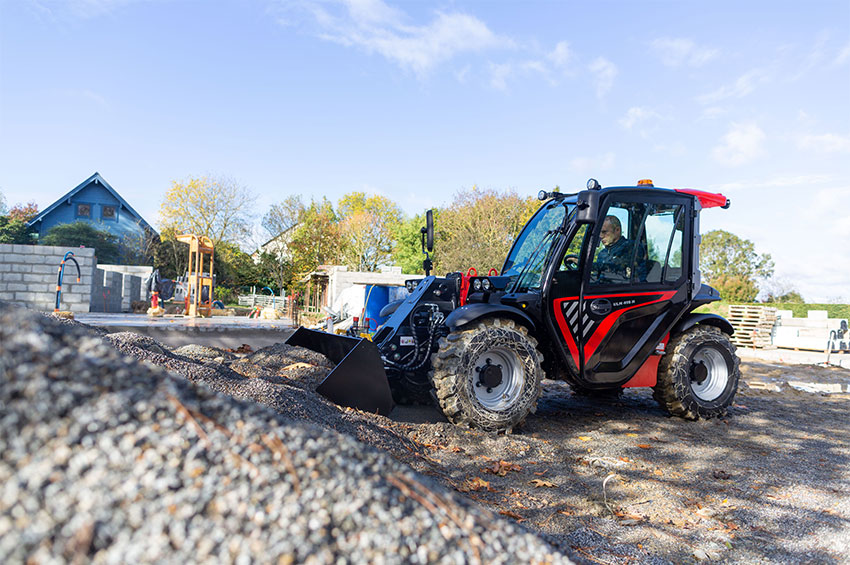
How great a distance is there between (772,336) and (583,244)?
56.4ft

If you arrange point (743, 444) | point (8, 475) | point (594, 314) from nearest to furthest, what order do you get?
1. point (8, 475)
2. point (743, 444)
3. point (594, 314)

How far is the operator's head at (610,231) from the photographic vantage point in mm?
5745

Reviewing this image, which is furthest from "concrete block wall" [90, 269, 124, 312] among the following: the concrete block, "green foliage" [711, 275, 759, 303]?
"green foliage" [711, 275, 759, 303]

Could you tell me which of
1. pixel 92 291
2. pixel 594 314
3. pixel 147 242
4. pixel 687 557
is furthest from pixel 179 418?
pixel 147 242

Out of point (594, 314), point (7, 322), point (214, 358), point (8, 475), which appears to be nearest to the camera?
point (8, 475)

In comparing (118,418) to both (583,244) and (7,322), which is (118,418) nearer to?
(7,322)

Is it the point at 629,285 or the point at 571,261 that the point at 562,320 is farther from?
the point at 629,285

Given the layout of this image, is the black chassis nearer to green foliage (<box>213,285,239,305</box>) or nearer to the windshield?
the windshield

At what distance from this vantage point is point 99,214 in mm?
34312

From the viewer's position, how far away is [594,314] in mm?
5578

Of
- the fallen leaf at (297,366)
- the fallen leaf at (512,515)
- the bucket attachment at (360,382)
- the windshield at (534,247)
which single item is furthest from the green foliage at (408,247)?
the fallen leaf at (512,515)

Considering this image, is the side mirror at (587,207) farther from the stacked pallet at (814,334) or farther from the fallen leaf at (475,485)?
the stacked pallet at (814,334)

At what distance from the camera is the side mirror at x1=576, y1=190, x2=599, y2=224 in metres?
5.41

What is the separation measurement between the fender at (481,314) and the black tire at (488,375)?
0.08 metres
